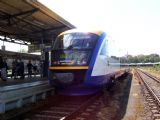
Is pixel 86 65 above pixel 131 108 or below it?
above

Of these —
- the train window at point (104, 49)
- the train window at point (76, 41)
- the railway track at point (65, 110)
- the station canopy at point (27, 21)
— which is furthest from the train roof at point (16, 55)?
the train window at point (104, 49)

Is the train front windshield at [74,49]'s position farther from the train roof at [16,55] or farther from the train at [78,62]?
the train roof at [16,55]

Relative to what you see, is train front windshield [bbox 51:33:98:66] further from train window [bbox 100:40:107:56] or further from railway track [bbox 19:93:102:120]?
railway track [bbox 19:93:102:120]

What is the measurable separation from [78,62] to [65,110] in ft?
7.40

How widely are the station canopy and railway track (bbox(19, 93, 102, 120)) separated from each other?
4.18m

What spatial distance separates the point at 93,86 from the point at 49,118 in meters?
3.31

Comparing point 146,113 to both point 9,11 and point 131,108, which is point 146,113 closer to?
point 131,108

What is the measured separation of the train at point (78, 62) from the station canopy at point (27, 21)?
205 centimetres

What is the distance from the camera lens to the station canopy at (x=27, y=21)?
13.0 meters

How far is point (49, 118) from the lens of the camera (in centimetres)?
893

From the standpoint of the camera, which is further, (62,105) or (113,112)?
(62,105)

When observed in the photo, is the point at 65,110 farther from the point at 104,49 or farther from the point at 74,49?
the point at 104,49

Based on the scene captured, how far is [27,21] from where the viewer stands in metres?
15.8

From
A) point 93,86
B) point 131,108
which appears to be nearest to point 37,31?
point 93,86
